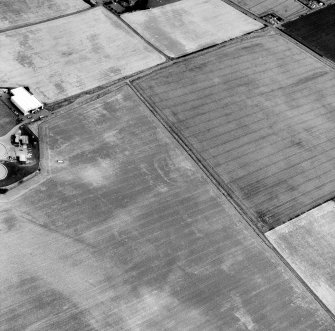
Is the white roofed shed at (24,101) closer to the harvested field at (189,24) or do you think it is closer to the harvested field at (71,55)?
the harvested field at (71,55)

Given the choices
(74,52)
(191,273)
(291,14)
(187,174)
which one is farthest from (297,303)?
(291,14)

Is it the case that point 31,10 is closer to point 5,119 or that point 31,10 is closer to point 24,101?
point 24,101

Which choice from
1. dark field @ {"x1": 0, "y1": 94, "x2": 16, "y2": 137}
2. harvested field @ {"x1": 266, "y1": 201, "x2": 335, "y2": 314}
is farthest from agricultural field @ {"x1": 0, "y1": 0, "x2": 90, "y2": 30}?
harvested field @ {"x1": 266, "y1": 201, "x2": 335, "y2": 314}

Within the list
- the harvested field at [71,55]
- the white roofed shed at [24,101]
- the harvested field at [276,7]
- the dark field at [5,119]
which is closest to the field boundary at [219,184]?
the harvested field at [71,55]

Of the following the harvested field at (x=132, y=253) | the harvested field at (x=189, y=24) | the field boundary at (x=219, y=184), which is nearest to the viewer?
the harvested field at (x=132, y=253)

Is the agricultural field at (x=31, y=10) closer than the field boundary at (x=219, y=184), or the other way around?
the field boundary at (x=219, y=184)

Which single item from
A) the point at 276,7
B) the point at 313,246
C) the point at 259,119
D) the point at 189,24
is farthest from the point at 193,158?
the point at 276,7

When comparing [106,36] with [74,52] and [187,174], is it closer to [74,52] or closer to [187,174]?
[74,52]

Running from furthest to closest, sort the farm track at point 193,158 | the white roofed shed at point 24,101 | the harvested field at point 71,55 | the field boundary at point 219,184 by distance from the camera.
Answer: the harvested field at point 71,55 < the white roofed shed at point 24,101 < the farm track at point 193,158 < the field boundary at point 219,184
